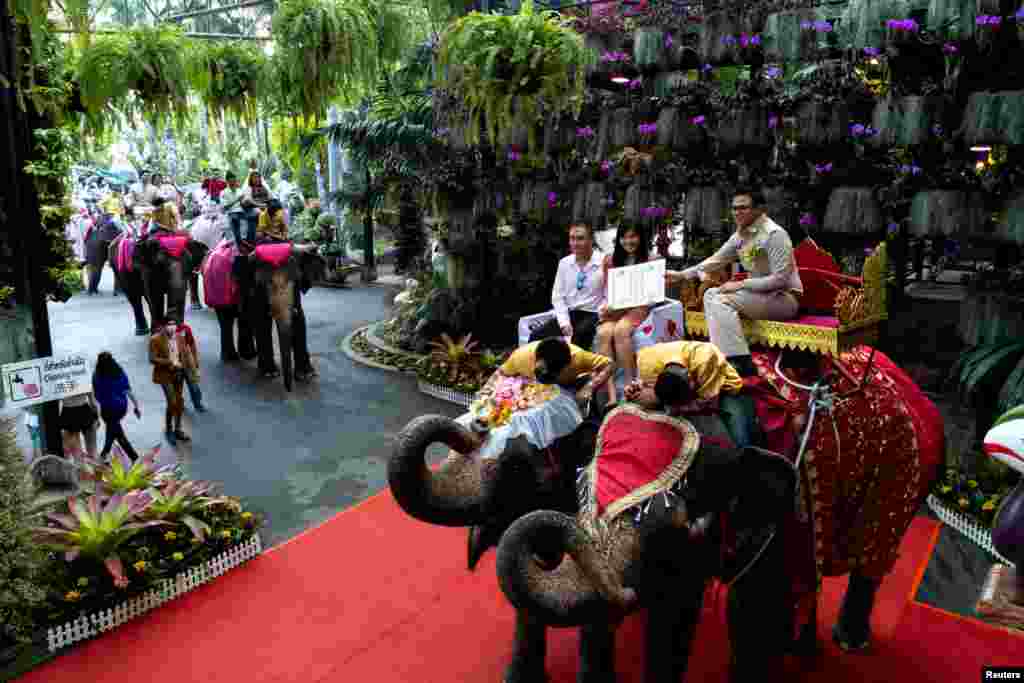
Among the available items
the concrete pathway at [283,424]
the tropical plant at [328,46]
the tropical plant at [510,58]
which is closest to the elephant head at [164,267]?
Result: the concrete pathway at [283,424]

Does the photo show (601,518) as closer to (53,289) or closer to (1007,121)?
(53,289)

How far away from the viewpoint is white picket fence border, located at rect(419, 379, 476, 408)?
8.35 metres

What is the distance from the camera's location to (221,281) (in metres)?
9.48

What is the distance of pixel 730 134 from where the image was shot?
796 centimetres

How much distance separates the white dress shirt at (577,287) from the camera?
5992 millimetres

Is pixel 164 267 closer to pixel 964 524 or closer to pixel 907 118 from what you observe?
pixel 907 118

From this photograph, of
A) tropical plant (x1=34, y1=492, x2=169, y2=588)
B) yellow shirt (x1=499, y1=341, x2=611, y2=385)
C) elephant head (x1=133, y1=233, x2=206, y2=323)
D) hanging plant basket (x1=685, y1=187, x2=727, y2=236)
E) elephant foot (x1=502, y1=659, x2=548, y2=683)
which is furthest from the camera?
elephant head (x1=133, y1=233, x2=206, y2=323)

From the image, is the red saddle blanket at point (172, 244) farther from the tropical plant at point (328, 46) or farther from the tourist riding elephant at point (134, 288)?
the tropical plant at point (328, 46)

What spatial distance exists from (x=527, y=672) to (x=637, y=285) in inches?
73.3

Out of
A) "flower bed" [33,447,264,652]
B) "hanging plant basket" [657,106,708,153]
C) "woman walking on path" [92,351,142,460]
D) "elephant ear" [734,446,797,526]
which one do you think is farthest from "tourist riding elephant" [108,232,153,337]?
"elephant ear" [734,446,797,526]

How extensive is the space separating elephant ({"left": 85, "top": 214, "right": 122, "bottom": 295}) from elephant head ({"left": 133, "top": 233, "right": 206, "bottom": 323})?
16.7ft

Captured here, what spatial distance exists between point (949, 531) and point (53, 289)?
6.17m

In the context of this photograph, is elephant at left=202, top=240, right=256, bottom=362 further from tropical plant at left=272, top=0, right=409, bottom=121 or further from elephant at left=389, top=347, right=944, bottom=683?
elephant at left=389, top=347, right=944, bottom=683

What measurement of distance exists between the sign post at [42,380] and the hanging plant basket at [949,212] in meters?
6.47
